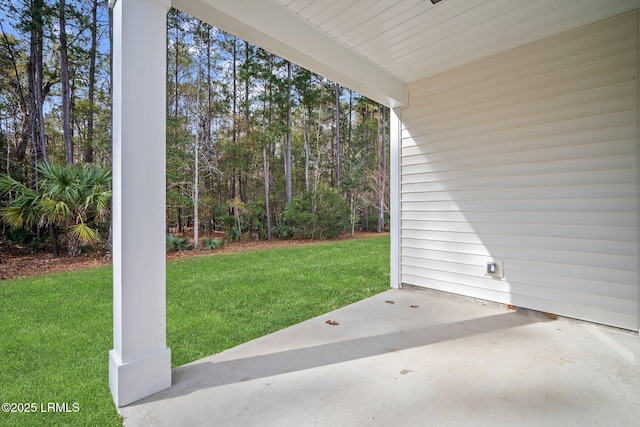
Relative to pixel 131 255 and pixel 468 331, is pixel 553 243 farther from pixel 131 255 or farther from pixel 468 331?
pixel 131 255

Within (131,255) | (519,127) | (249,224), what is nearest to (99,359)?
(131,255)

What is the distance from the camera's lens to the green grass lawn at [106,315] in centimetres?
159

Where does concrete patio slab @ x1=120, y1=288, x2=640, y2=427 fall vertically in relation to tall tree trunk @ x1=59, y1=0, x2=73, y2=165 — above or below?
below

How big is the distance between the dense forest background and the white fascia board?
4.38 metres

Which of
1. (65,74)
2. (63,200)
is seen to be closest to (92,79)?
(65,74)

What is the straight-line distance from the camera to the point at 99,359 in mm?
1960

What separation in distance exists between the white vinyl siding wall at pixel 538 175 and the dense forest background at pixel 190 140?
517 cm

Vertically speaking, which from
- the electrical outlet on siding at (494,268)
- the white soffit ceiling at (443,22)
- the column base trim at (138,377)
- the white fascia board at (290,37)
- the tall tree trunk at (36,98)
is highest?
the tall tree trunk at (36,98)

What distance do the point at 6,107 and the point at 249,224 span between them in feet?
19.6

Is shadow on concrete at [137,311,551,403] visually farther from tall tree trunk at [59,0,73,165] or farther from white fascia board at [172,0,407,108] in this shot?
tall tree trunk at [59,0,73,165]

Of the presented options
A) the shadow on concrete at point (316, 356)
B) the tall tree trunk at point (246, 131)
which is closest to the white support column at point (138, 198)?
the shadow on concrete at point (316, 356)

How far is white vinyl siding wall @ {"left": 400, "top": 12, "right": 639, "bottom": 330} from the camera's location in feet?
7.63

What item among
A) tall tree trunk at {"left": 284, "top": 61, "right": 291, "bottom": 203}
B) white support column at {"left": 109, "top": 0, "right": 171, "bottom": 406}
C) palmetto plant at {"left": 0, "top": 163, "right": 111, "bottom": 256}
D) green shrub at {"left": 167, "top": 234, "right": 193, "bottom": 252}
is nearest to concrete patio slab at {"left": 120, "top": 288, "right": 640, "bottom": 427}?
white support column at {"left": 109, "top": 0, "right": 171, "bottom": 406}

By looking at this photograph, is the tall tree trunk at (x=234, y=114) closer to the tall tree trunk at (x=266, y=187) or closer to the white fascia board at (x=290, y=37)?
the tall tree trunk at (x=266, y=187)
